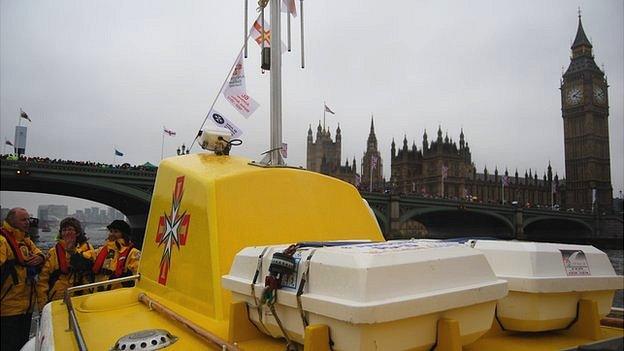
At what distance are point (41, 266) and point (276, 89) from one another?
3826mm

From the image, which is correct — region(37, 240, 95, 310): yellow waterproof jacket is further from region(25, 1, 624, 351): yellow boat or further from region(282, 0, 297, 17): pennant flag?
region(282, 0, 297, 17): pennant flag

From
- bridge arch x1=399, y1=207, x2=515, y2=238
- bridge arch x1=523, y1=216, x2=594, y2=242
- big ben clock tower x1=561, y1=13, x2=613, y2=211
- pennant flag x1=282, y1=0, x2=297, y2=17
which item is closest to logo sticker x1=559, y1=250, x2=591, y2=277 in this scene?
pennant flag x1=282, y1=0, x2=297, y2=17

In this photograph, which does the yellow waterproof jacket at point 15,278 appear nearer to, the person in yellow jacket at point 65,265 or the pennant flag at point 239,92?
the person in yellow jacket at point 65,265

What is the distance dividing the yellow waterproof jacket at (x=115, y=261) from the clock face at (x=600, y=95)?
115012 mm

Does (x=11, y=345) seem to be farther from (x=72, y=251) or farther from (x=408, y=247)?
(x=408, y=247)

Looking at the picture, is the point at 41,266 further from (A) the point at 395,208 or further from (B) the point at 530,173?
(B) the point at 530,173

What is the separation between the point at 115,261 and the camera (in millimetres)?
6289

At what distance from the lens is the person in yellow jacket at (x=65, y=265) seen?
223 inches

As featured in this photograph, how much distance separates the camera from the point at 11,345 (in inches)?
205

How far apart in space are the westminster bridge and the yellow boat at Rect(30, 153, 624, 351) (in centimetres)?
2787

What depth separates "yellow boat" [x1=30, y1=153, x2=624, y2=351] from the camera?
2.56 m

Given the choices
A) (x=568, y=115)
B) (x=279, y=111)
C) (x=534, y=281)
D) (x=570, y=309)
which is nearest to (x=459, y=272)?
(x=534, y=281)

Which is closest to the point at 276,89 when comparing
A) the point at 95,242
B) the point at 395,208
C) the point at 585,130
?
the point at 95,242

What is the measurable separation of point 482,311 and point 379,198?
48.0 meters
